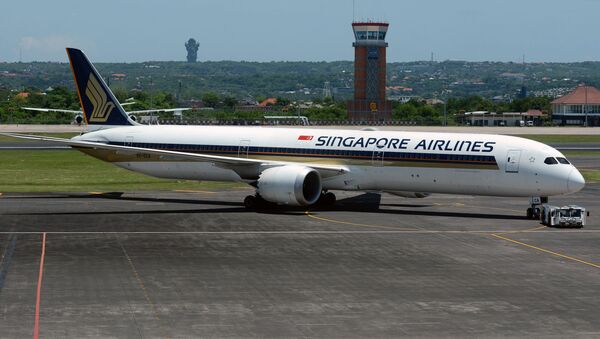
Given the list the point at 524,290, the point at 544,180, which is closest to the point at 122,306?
the point at 524,290

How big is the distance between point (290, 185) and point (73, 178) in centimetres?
2707

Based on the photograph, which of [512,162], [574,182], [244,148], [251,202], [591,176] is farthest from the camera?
[591,176]

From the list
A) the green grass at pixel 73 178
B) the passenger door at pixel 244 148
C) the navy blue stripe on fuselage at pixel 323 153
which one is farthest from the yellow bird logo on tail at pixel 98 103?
the passenger door at pixel 244 148

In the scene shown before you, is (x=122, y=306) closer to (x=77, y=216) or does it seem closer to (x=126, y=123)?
(x=77, y=216)

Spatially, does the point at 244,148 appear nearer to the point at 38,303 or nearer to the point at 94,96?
the point at 94,96

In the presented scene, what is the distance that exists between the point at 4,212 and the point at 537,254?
2706 cm

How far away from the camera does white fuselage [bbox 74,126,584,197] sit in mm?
48844

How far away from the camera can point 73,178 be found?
72.4 m

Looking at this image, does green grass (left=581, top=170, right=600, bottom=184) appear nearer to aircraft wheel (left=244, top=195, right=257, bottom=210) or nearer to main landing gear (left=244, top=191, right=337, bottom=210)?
main landing gear (left=244, top=191, right=337, bottom=210)

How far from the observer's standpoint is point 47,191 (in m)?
62.1

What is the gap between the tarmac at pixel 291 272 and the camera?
2680 centimetres

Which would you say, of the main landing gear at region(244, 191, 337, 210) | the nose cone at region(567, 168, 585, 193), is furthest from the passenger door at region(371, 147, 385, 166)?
the nose cone at region(567, 168, 585, 193)

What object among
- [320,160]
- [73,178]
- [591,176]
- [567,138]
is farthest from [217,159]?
[567,138]

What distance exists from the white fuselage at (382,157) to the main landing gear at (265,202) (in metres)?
1.44
